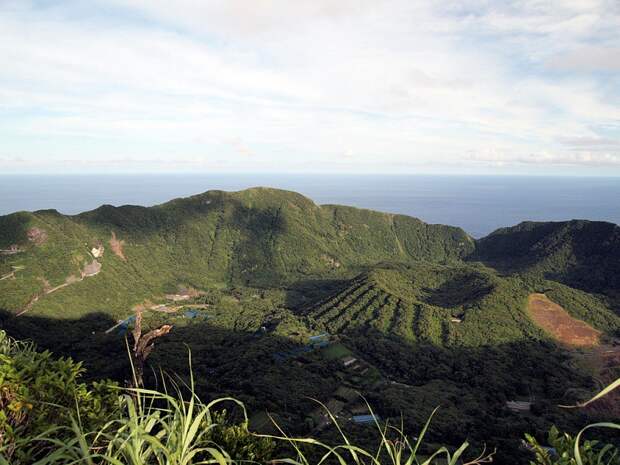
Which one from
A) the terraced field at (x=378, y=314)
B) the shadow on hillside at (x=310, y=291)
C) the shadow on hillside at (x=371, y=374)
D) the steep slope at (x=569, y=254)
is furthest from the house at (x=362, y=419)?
the steep slope at (x=569, y=254)

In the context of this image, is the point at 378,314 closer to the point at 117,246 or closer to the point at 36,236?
the point at 117,246

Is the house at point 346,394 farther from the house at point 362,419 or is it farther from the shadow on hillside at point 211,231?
the shadow on hillside at point 211,231

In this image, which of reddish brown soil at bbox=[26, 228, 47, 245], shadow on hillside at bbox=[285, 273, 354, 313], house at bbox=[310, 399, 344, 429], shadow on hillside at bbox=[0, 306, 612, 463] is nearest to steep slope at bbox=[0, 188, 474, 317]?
reddish brown soil at bbox=[26, 228, 47, 245]

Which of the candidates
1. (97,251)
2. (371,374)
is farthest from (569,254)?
(97,251)

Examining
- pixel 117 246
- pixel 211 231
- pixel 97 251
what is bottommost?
pixel 97 251

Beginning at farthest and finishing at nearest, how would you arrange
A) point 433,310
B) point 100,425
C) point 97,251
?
point 97,251 < point 433,310 < point 100,425

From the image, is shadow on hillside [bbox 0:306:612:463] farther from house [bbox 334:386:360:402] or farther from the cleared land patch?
the cleared land patch
